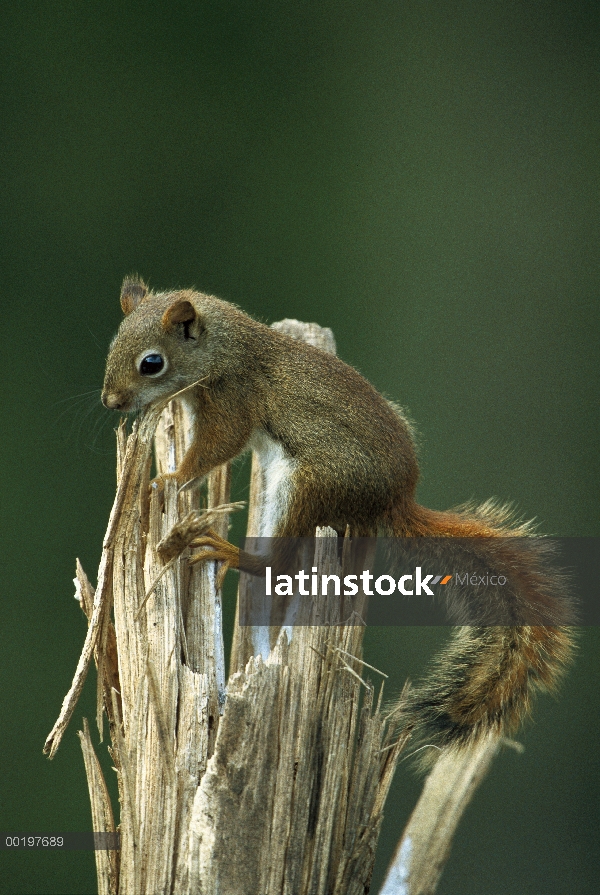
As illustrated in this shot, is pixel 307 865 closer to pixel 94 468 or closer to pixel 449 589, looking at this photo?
pixel 449 589

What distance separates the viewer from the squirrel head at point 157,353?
2.11 m

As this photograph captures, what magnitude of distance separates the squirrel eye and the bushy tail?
64 cm

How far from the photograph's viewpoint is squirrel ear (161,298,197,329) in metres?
2.10

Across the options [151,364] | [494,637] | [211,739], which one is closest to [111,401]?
[151,364]

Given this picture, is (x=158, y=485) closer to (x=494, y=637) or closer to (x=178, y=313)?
(x=178, y=313)

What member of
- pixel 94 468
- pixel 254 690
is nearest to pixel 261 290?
pixel 94 468

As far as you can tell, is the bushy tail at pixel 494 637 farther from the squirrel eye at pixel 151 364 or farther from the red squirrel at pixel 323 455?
the squirrel eye at pixel 151 364

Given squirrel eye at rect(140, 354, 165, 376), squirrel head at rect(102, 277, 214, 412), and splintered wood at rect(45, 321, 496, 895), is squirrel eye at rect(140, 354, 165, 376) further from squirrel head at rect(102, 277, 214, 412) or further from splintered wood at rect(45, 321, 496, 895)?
splintered wood at rect(45, 321, 496, 895)

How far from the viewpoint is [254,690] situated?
62.0 inches

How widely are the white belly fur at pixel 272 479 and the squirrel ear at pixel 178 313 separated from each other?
0.30 metres

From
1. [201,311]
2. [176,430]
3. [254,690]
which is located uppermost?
[201,311]

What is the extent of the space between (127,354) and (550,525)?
198 cm

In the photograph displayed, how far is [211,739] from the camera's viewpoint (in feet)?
5.47

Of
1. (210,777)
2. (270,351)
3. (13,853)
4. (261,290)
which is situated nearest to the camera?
(210,777)
